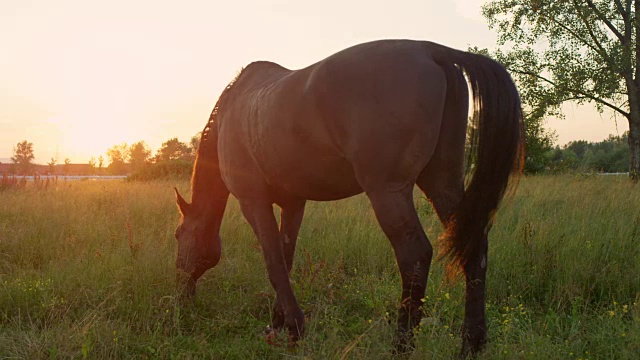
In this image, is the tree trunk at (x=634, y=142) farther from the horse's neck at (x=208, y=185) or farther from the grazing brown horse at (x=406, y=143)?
the horse's neck at (x=208, y=185)

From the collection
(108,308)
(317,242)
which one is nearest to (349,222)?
(317,242)

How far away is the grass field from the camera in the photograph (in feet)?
10.2

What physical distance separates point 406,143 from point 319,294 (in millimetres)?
2088

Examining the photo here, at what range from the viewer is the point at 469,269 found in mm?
2998

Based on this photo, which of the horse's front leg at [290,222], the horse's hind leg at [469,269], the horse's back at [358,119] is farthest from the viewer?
the horse's front leg at [290,222]

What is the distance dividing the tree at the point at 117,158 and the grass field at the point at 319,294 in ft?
247

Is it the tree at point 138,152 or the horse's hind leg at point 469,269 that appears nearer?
the horse's hind leg at point 469,269

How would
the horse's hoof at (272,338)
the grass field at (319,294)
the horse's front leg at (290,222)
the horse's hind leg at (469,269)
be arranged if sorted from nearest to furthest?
the horse's hind leg at (469,269), the grass field at (319,294), the horse's hoof at (272,338), the horse's front leg at (290,222)

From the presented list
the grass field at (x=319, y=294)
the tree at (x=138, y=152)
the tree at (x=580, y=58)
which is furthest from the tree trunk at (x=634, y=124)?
the tree at (x=138, y=152)

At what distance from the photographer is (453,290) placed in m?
4.20

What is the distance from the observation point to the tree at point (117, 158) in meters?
75.6

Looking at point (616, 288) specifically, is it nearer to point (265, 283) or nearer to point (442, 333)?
point (442, 333)

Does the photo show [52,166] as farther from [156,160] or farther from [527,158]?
[527,158]

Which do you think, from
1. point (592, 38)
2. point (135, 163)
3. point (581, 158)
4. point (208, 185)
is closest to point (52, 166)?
point (208, 185)
